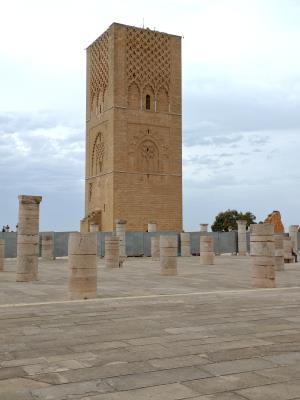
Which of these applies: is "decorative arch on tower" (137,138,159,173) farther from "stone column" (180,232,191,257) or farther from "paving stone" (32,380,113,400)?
"paving stone" (32,380,113,400)

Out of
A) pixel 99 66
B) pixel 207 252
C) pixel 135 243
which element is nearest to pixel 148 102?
pixel 99 66

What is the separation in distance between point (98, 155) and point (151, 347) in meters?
34.6

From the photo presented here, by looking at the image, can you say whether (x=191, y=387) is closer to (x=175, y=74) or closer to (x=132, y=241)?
(x=132, y=241)

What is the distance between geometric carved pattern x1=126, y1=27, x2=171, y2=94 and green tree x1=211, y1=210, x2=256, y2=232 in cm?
1449

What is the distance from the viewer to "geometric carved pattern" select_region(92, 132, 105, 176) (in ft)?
124

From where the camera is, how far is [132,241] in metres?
26.6

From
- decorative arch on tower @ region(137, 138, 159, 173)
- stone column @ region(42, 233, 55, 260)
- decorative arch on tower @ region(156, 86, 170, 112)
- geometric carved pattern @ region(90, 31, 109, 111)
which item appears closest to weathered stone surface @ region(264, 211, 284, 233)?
stone column @ region(42, 233, 55, 260)


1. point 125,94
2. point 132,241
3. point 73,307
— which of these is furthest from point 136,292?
point 125,94

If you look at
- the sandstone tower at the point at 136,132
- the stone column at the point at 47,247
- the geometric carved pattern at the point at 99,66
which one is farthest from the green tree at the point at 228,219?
the stone column at the point at 47,247

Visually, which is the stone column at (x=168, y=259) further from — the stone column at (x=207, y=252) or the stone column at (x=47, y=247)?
the stone column at (x=47, y=247)

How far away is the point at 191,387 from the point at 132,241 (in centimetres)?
2349

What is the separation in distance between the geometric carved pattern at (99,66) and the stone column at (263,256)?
29.4m

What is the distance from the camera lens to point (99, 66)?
126 feet

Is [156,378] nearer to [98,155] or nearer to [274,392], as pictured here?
[274,392]
